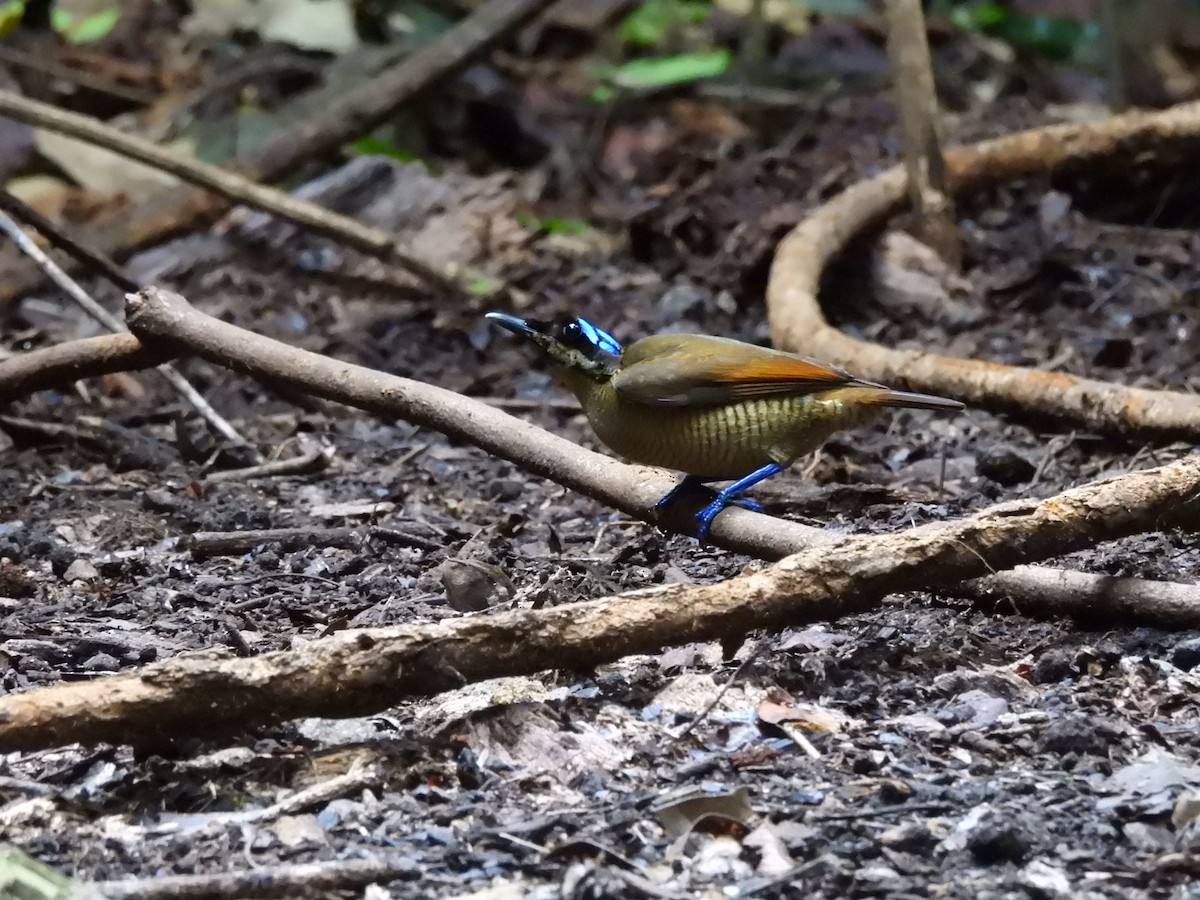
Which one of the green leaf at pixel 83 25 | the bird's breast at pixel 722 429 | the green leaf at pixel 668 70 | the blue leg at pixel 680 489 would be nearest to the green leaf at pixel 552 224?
the green leaf at pixel 668 70

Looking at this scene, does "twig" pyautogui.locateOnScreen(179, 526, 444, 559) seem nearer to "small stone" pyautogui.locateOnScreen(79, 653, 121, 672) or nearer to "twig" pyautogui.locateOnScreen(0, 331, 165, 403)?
"twig" pyautogui.locateOnScreen(0, 331, 165, 403)

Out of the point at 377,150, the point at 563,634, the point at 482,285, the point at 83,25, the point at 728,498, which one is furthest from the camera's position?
the point at 83,25

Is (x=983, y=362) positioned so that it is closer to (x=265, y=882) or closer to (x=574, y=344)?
(x=574, y=344)

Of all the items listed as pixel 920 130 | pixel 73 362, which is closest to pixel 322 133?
pixel 920 130

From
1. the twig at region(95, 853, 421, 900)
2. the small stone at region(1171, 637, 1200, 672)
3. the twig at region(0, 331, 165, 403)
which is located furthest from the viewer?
the twig at region(0, 331, 165, 403)

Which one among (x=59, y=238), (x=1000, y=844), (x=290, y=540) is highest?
(x=59, y=238)

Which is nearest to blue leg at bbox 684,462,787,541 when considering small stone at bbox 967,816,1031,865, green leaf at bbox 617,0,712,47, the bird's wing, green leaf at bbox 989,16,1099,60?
the bird's wing

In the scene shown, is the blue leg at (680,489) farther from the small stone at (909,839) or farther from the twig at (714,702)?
the small stone at (909,839)
